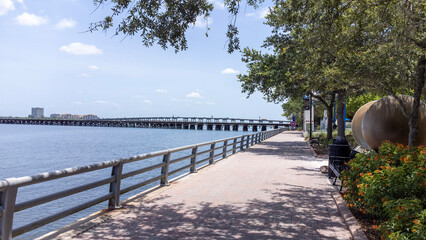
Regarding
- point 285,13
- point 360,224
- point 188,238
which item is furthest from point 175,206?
point 285,13

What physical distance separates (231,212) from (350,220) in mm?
2164

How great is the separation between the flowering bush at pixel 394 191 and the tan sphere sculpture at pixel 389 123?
414 centimetres

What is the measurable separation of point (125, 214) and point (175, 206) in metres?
1.12

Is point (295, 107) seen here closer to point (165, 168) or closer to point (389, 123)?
point (389, 123)

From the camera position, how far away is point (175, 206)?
25.5 ft

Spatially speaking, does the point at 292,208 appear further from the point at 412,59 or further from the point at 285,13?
the point at 412,59

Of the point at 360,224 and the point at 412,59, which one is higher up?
the point at 412,59

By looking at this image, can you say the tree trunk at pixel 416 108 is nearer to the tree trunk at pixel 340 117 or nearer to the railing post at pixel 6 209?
the railing post at pixel 6 209

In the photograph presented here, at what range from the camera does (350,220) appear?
262 inches

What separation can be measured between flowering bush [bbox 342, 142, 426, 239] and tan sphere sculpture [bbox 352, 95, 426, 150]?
13.6ft

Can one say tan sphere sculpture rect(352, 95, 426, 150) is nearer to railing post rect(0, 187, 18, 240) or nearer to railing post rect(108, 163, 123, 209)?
railing post rect(108, 163, 123, 209)

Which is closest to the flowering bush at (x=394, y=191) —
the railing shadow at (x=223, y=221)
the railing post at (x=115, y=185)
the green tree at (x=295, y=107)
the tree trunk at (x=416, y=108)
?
the railing shadow at (x=223, y=221)

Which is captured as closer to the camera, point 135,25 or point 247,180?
point 135,25

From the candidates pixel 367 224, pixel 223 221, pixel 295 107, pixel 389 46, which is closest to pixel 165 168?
pixel 223 221
